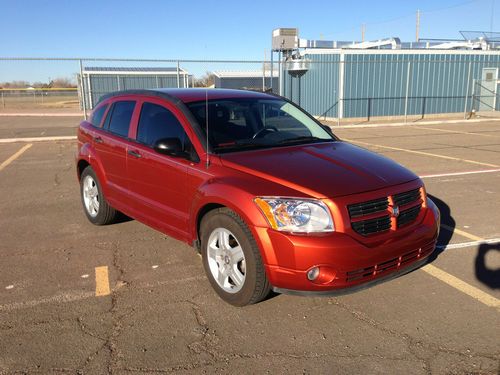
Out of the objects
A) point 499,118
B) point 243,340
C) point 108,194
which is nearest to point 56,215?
point 108,194

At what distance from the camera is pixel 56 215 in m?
6.15

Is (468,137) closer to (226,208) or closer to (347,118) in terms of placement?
(347,118)

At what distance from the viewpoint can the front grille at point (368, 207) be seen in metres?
3.26

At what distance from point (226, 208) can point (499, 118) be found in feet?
73.8

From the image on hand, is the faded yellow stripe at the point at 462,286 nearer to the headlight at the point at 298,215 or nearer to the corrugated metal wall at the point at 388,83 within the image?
the headlight at the point at 298,215

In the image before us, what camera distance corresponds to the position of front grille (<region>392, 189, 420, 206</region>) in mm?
3502

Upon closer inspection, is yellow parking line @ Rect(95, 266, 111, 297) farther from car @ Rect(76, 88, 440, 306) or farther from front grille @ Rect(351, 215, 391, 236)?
front grille @ Rect(351, 215, 391, 236)

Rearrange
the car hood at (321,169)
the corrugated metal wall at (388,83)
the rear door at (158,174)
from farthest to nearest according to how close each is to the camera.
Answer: the corrugated metal wall at (388,83) → the rear door at (158,174) → the car hood at (321,169)

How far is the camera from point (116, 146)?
4980mm

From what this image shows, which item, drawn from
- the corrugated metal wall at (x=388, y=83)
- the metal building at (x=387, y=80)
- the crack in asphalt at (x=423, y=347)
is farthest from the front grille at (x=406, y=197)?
the corrugated metal wall at (x=388, y=83)

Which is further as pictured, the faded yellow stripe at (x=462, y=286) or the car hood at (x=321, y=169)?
the faded yellow stripe at (x=462, y=286)

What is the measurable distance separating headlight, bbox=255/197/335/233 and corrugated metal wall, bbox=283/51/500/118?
734 inches

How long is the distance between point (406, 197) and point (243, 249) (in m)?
1.35

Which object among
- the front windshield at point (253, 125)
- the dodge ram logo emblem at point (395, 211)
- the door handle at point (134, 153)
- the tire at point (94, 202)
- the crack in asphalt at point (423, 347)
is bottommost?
the crack in asphalt at point (423, 347)
